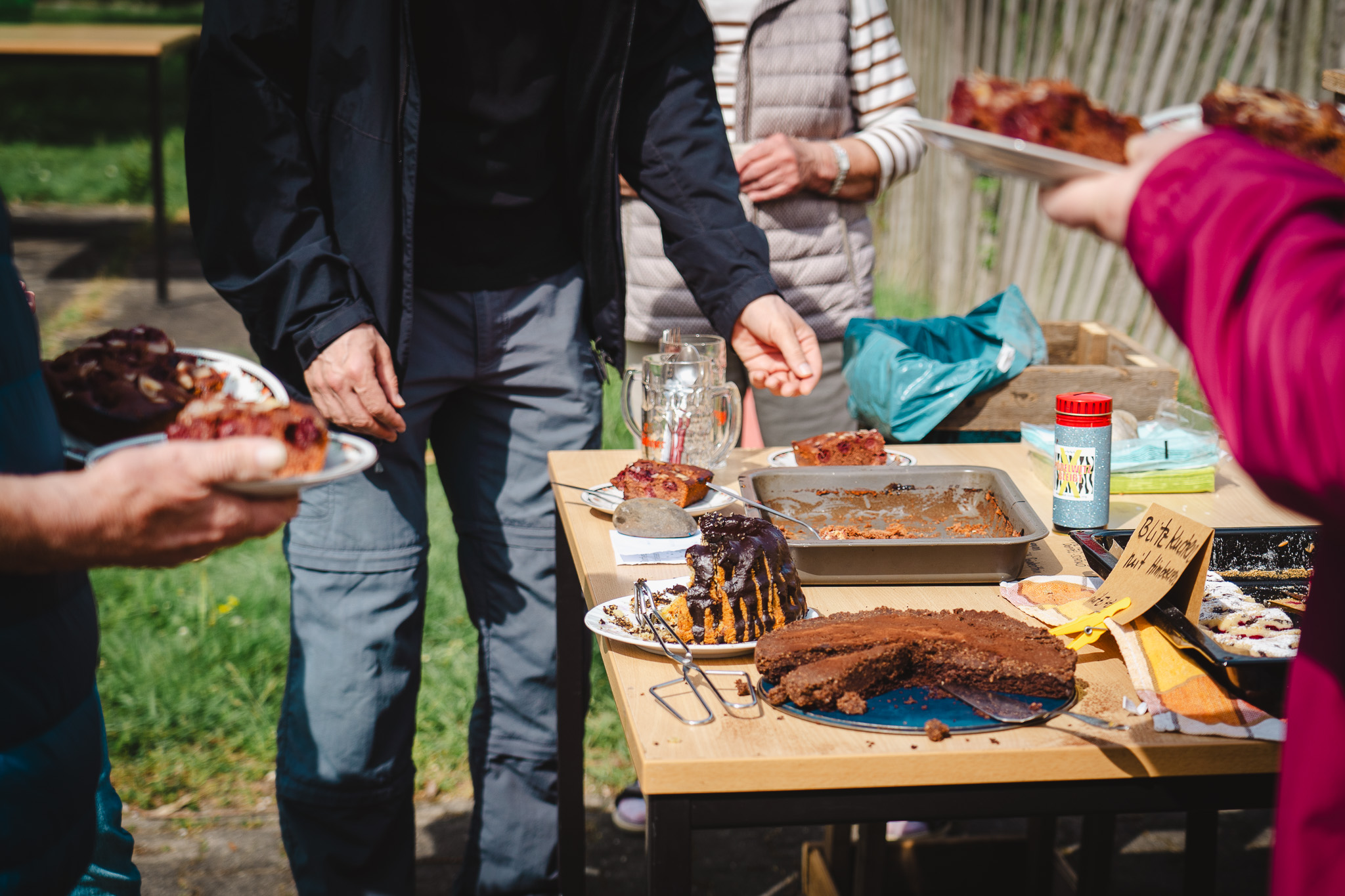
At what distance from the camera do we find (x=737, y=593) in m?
1.46

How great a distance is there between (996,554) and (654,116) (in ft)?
4.02

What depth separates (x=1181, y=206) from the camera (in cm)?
87

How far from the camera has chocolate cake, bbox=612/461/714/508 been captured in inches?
76.7

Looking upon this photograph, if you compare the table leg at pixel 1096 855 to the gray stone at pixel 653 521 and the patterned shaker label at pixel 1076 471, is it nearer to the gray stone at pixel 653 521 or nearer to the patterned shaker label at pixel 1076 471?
the patterned shaker label at pixel 1076 471

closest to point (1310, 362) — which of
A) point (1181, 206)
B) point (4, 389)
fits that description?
point (1181, 206)

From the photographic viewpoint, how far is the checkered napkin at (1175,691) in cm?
125

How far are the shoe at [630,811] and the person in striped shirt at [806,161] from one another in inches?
38.7

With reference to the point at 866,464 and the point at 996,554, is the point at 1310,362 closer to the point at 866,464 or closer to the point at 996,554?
the point at 996,554

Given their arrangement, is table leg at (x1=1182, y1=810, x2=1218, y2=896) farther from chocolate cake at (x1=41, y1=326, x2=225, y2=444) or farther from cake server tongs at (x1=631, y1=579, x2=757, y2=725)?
chocolate cake at (x1=41, y1=326, x2=225, y2=444)

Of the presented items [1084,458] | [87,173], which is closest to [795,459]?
[1084,458]

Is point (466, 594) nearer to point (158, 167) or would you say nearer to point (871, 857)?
point (871, 857)

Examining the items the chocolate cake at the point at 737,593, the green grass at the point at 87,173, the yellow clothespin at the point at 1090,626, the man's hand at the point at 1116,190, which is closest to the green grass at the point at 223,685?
the chocolate cake at the point at 737,593

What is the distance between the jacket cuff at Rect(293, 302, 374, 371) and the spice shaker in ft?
3.80

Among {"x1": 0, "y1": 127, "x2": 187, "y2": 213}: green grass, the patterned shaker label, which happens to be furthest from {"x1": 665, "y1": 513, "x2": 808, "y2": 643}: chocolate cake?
{"x1": 0, "y1": 127, "x2": 187, "y2": 213}: green grass
